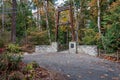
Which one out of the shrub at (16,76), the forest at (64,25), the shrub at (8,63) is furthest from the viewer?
the forest at (64,25)

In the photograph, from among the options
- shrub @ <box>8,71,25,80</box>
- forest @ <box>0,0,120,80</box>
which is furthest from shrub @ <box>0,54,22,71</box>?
forest @ <box>0,0,120,80</box>

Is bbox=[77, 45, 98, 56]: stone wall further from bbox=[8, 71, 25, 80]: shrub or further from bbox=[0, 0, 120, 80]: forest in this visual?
bbox=[8, 71, 25, 80]: shrub

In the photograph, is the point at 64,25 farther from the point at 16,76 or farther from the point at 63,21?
the point at 16,76

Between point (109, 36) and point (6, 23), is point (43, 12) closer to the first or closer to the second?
point (6, 23)

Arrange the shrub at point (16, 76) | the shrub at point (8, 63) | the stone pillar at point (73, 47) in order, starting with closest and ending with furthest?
the shrub at point (16, 76) < the shrub at point (8, 63) < the stone pillar at point (73, 47)

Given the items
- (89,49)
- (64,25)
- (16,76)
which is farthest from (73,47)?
(16,76)

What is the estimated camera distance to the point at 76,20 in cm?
2398

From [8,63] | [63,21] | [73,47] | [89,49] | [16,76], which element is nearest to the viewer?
[16,76]

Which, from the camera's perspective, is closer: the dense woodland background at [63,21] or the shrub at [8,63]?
the shrub at [8,63]

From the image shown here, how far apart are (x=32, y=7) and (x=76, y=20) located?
28.7 feet

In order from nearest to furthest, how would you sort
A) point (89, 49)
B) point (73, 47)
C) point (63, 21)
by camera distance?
point (89, 49) → point (73, 47) → point (63, 21)

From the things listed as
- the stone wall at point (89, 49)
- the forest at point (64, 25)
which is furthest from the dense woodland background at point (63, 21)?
the stone wall at point (89, 49)

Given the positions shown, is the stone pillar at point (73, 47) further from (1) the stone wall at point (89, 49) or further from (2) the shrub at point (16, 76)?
(2) the shrub at point (16, 76)

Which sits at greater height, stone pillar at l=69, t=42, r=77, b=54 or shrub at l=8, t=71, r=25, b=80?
stone pillar at l=69, t=42, r=77, b=54
